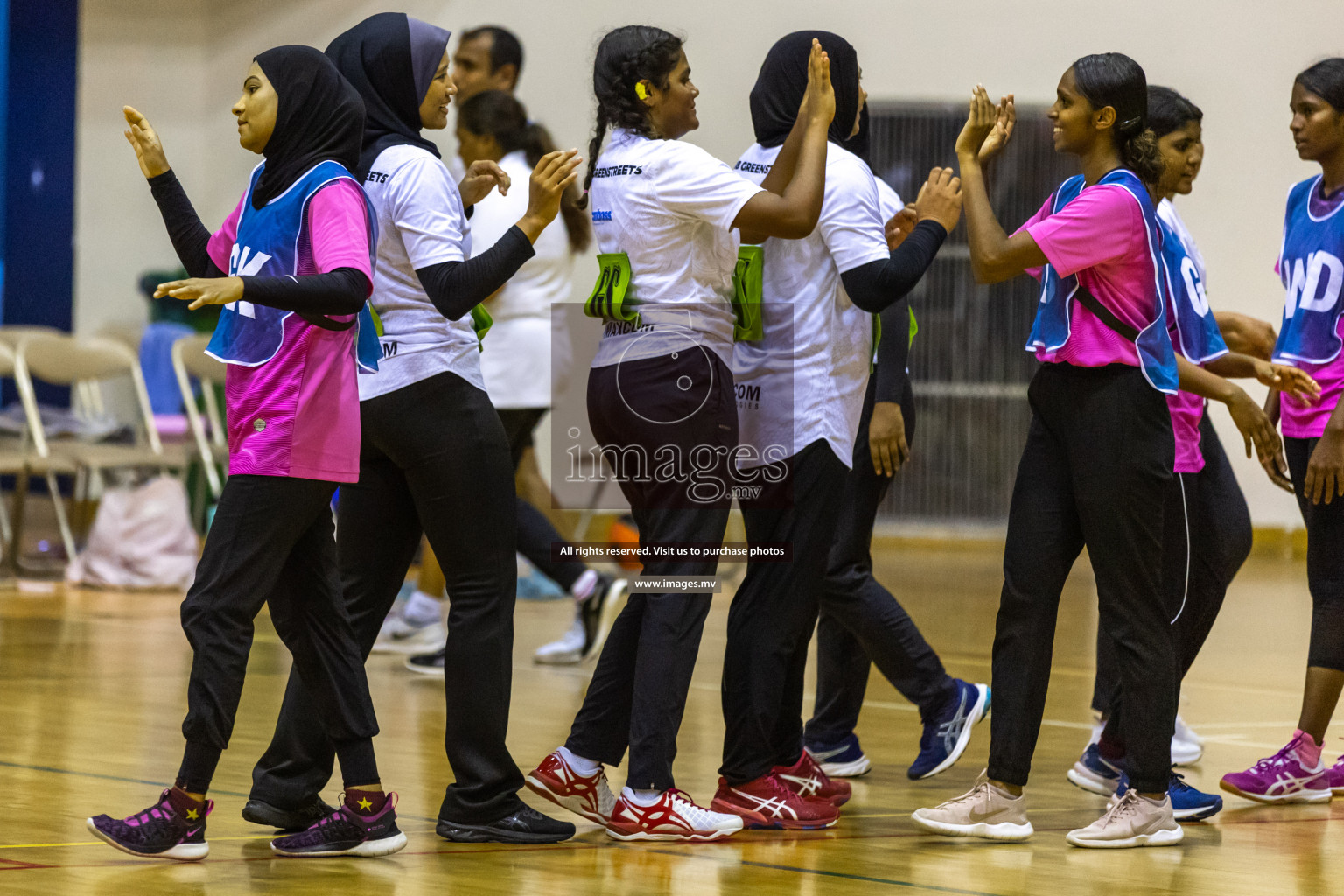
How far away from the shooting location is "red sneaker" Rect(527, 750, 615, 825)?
11.7ft

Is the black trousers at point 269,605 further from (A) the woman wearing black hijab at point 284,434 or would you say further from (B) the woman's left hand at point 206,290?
(B) the woman's left hand at point 206,290

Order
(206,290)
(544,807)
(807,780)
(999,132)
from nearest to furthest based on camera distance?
(206,290), (999,132), (807,780), (544,807)

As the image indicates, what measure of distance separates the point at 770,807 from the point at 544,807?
1.92ft

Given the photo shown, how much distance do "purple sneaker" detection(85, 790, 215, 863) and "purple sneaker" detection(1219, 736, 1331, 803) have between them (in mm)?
2431

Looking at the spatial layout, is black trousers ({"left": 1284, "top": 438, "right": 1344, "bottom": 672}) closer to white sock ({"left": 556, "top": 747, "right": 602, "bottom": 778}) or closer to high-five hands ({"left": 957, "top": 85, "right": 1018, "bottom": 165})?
high-five hands ({"left": 957, "top": 85, "right": 1018, "bottom": 165})

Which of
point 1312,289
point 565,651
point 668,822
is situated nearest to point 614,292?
point 668,822

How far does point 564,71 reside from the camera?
505 inches

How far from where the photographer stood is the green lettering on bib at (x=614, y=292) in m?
3.49

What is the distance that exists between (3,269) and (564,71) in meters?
4.27

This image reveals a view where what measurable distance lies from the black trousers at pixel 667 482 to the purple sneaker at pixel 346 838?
501 millimetres

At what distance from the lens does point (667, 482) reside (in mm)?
3467

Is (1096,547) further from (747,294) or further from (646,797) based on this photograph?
(646,797)

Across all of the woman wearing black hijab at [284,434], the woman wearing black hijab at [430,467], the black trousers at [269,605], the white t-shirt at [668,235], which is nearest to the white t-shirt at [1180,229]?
the white t-shirt at [668,235]

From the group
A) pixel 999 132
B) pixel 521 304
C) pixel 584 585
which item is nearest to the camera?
pixel 999 132
